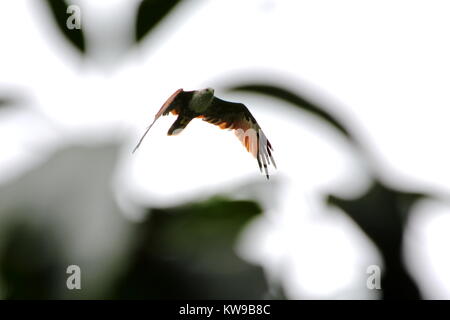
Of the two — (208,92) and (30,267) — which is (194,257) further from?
(208,92)

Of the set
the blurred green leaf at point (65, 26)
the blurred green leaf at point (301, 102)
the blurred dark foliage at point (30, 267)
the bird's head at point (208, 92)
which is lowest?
the blurred dark foliage at point (30, 267)

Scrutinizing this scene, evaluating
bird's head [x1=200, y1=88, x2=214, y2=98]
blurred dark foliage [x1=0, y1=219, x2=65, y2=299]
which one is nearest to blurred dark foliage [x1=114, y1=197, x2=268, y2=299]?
blurred dark foliage [x1=0, y1=219, x2=65, y2=299]

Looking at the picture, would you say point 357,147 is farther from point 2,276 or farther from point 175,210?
point 2,276

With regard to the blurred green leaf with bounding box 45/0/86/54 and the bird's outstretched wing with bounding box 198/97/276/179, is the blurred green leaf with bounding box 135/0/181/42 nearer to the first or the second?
the blurred green leaf with bounding box 45/0/86/54

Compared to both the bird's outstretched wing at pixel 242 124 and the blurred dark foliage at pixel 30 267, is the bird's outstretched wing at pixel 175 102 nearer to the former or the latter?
the bird's outstretched wing at pixel 242 124

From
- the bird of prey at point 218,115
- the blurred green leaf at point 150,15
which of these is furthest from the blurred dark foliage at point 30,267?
the bird of prey at point 218,115
